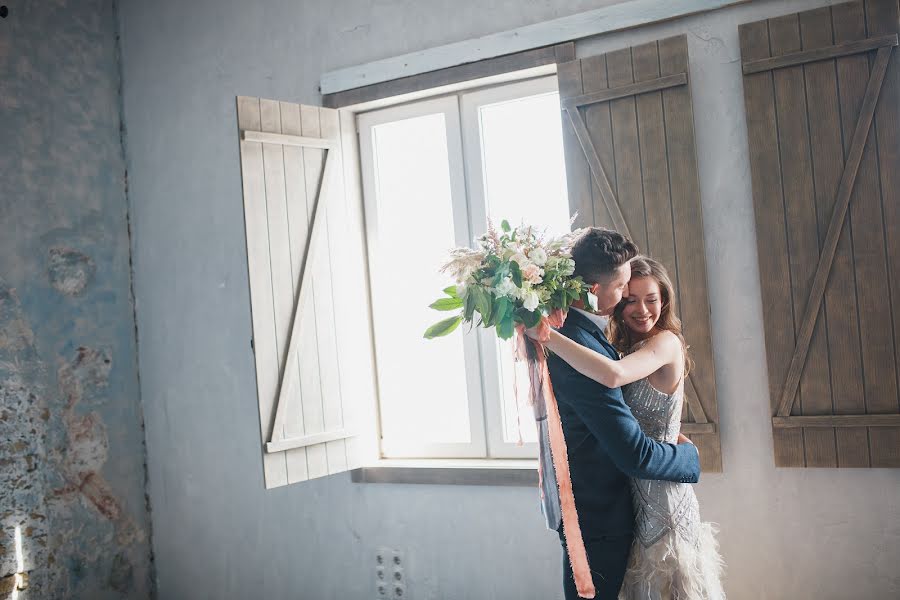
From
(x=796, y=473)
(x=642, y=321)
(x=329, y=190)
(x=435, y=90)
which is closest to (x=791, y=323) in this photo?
(x=796, y=473)

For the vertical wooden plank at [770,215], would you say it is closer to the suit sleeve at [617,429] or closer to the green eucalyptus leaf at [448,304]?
the suit sleeve at [617,429]

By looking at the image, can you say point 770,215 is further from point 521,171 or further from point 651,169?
point 521,171

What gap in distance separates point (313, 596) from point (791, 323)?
2835mm

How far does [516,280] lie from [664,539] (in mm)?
793

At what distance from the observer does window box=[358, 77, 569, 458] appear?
389 cm

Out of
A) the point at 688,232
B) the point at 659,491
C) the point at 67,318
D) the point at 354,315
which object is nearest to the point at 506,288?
the point at 659,491

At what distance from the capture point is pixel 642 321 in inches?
91.4

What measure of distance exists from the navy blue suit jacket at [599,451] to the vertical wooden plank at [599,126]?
1403 millimetres

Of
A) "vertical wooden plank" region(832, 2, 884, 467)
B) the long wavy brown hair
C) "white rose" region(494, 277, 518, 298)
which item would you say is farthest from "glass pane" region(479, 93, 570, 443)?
"white rose" region(494, 277, 518, 298)

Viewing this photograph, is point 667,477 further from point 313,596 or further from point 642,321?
point 313,596

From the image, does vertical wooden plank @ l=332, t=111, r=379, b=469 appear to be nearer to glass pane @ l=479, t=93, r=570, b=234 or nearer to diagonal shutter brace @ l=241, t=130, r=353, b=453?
diagonal shutter brace @ l=241, t=130, r=353, b=453

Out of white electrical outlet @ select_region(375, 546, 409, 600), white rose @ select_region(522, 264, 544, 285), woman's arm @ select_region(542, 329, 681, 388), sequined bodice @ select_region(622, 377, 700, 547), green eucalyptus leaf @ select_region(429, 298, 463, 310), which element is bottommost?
white electrical outlet @ select_region(375, 546, 409, 600)

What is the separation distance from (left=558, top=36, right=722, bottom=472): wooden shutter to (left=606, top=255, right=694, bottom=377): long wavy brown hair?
1.02m

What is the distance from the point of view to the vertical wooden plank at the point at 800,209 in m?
3.12
